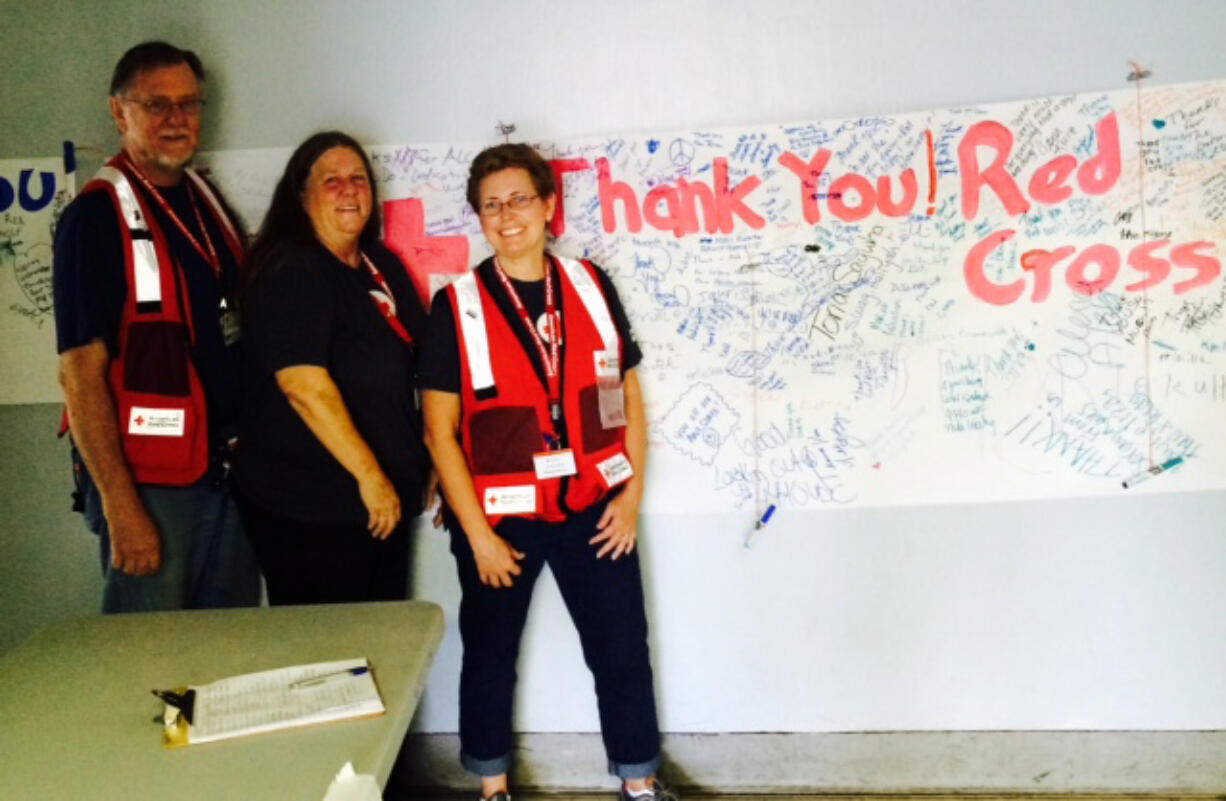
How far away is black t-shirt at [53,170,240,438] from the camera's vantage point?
1997 mm

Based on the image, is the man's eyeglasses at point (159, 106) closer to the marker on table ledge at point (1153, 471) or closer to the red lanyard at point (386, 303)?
the red lanyard at point (386, 303)

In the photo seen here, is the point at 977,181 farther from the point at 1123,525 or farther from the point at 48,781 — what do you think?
the point at 48,781

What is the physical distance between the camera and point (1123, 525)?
7.78 feet

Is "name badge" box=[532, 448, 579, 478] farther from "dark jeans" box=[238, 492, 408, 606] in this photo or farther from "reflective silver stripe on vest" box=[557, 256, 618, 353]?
"dark jeans" box=[238, 492, 408, 606]

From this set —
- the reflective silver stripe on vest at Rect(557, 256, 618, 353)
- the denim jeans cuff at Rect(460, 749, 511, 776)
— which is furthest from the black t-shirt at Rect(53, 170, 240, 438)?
the denim jeans cuff at Rect(460, 749, 511, 776)

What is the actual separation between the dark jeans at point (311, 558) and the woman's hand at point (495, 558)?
22 centimetres

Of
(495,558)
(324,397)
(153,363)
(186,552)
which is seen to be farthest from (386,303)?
(186,552)

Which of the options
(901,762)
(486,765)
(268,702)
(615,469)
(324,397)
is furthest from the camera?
(901,762)

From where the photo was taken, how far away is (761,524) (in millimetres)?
2406

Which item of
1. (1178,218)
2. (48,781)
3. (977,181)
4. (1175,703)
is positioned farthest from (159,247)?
(1175,703)

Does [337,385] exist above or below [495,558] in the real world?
above

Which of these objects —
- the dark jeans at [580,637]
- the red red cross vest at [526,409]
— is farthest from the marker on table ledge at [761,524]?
the red red cross vest at [526,409]

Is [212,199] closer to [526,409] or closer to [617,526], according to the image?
[526,409]

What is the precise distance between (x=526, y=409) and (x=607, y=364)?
232 millimetres
